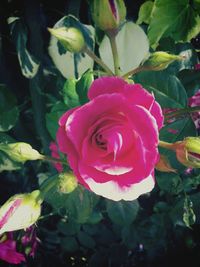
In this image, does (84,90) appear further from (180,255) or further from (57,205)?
(180,255)

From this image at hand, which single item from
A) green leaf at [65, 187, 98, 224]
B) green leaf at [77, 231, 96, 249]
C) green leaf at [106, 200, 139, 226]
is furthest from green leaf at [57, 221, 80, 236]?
green leaf at [65, 187, 98, 224]

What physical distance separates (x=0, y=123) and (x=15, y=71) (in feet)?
0.53

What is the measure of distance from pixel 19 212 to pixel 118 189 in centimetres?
15

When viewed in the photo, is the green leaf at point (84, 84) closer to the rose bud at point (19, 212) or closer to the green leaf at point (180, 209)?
the rose bud at point (19, 212)

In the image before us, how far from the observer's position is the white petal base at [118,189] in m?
0.48

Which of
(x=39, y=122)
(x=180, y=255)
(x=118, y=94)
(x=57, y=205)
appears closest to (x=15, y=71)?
(x=39, y=122)

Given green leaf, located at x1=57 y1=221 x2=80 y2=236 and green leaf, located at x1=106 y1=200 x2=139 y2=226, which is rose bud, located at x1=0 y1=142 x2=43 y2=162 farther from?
green leaf, located at x1=57 y1=221 x2=80 y2=236

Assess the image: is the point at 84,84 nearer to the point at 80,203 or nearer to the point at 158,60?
the point at 158,60

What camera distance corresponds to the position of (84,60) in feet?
2.48

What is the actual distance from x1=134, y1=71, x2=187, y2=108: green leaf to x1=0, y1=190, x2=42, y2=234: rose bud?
0.23 meters

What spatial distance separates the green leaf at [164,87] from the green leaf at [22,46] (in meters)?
0.23

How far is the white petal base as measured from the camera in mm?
476

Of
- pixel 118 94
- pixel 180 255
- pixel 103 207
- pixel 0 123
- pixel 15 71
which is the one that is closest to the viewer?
pixel 118 94

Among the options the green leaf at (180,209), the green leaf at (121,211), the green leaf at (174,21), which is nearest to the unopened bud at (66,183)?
the green leaf at (174,21)
